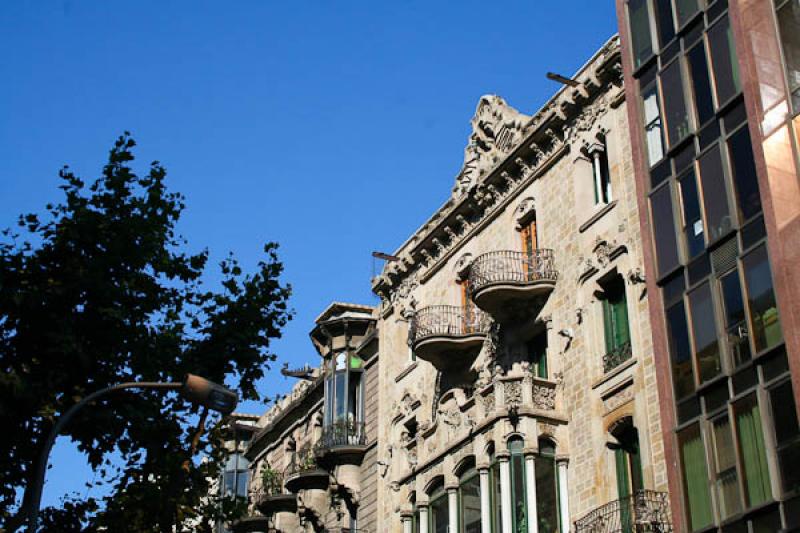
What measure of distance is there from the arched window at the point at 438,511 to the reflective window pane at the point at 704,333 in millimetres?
9765

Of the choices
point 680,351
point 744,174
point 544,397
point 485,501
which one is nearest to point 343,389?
point 485,501

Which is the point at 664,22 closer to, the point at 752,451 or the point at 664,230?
the point at 664,230

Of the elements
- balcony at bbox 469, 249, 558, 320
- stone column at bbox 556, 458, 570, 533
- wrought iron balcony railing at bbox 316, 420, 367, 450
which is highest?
balcony at bbox 469, 249, 558, 320

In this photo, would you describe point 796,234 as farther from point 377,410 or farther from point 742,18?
point 377,410

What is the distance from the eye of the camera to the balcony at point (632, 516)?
2150 cm

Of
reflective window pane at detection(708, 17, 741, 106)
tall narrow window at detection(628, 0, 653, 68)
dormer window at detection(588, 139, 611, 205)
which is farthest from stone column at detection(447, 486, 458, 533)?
reflective window pane at detection(708, 17, 741, 106)

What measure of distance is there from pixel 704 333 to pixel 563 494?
A: 5999 mm

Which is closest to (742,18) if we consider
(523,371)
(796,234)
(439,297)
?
(796,234)

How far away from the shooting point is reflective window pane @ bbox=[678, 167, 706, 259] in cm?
2138

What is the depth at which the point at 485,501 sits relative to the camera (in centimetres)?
2608

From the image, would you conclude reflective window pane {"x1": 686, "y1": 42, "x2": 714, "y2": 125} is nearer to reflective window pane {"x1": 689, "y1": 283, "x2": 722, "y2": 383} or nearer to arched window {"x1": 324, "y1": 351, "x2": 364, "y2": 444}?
reflective window pane {"x1": 689, "y1": 283, "x2": 722, "y2": 383}

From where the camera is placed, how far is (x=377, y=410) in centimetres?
3544

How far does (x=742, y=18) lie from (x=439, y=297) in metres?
13.8

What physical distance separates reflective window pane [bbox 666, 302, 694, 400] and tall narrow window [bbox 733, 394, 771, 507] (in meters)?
1.65
